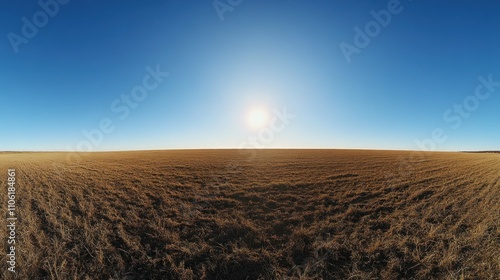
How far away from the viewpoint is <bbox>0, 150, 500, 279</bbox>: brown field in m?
6.76

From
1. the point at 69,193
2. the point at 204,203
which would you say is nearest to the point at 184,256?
the point at 204,203

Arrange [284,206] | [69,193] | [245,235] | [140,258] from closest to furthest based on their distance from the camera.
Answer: [140,258] < [245,235] < [284,206] < [69,193]

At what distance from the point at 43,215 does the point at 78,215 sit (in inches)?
58.7

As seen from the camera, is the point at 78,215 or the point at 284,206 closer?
the point at 78,215

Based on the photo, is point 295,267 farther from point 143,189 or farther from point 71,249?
point 143,189

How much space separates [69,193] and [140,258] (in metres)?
10.5

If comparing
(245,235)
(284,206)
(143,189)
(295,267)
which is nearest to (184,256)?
(245,235)

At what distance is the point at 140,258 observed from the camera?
285 inches

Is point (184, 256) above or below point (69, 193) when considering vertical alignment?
below

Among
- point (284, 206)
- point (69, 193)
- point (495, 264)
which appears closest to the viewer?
point (495, 264)

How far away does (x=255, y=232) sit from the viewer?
30.0ft

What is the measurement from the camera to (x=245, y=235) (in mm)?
8914

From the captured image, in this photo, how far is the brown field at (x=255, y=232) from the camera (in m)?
6.76

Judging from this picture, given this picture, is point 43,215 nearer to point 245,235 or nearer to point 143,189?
point 143,189
